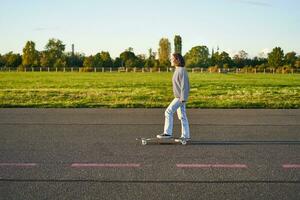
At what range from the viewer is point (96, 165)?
680 centimetres

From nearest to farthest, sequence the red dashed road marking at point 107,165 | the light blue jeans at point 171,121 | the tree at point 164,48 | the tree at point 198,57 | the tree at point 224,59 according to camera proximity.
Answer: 1. the red dashed road marking at point 107,165
2. the light blue jeans at point 171,121
3. the tree at point 224,59
4. the tree at point 198,57
5. the tree at point 164,48

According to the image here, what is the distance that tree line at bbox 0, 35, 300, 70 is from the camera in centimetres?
11444

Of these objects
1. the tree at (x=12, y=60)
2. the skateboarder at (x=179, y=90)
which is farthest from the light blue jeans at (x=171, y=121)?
the tree at (x=12, y=60)

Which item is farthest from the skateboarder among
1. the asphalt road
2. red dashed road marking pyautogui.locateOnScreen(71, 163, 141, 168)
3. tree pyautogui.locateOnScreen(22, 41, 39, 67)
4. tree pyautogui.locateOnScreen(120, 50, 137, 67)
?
tree pyautogui.locateOnScreen(120, 50, 137, 67)

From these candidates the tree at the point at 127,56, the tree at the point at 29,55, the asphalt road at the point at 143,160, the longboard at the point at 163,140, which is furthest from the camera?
the tree at the point at 127,56

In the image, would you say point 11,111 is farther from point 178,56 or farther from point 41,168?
point 41,168

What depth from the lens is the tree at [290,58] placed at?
118m

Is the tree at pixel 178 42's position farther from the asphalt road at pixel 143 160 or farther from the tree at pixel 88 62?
the asphalt road at pixel 143 160

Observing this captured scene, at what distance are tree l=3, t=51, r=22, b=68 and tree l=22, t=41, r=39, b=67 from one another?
2.05m

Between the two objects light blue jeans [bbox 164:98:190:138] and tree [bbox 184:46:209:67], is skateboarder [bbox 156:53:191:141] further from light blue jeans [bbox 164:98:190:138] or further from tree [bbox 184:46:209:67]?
tree [bbox 184:46:209:67]

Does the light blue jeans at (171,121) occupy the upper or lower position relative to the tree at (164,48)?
lower

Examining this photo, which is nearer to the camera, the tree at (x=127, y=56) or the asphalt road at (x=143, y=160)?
the asphalt road at (x=143, y=160)

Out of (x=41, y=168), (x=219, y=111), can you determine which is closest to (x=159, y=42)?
(x=219, y=111)

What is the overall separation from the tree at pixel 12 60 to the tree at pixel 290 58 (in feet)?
222
